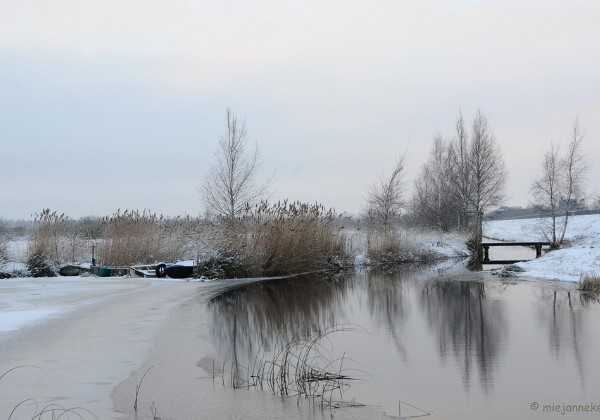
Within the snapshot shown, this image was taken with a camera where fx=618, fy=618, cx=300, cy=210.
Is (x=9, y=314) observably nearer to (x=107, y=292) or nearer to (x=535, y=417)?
(x=107, y=292)

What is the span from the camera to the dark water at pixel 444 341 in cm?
680

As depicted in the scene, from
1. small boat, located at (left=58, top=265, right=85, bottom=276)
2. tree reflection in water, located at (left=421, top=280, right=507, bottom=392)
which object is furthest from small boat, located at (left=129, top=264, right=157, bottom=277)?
tree reflection in water, located at (left=421, top=280, right=507, bottom=392)

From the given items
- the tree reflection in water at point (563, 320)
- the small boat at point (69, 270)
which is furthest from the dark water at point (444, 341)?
the small boat at point (69, 270)

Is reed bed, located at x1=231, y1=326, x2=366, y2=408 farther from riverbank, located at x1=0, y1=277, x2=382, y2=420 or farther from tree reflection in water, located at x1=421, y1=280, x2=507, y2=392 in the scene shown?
tree reflection in water, located at x1=421, y1=280, x2=507, y2=392

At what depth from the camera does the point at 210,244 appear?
22.0m

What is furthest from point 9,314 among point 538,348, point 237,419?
point 538,348

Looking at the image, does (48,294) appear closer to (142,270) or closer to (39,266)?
(142,270)

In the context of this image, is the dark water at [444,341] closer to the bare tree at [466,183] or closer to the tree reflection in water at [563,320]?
the tree reflection in water at [563,320]

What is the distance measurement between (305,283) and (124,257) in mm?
6622

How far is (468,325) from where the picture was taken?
39.1 feet

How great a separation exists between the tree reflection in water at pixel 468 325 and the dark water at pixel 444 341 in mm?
20

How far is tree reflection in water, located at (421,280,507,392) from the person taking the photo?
8654mm

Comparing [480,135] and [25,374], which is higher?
[480,135]

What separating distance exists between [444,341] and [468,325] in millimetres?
1854
